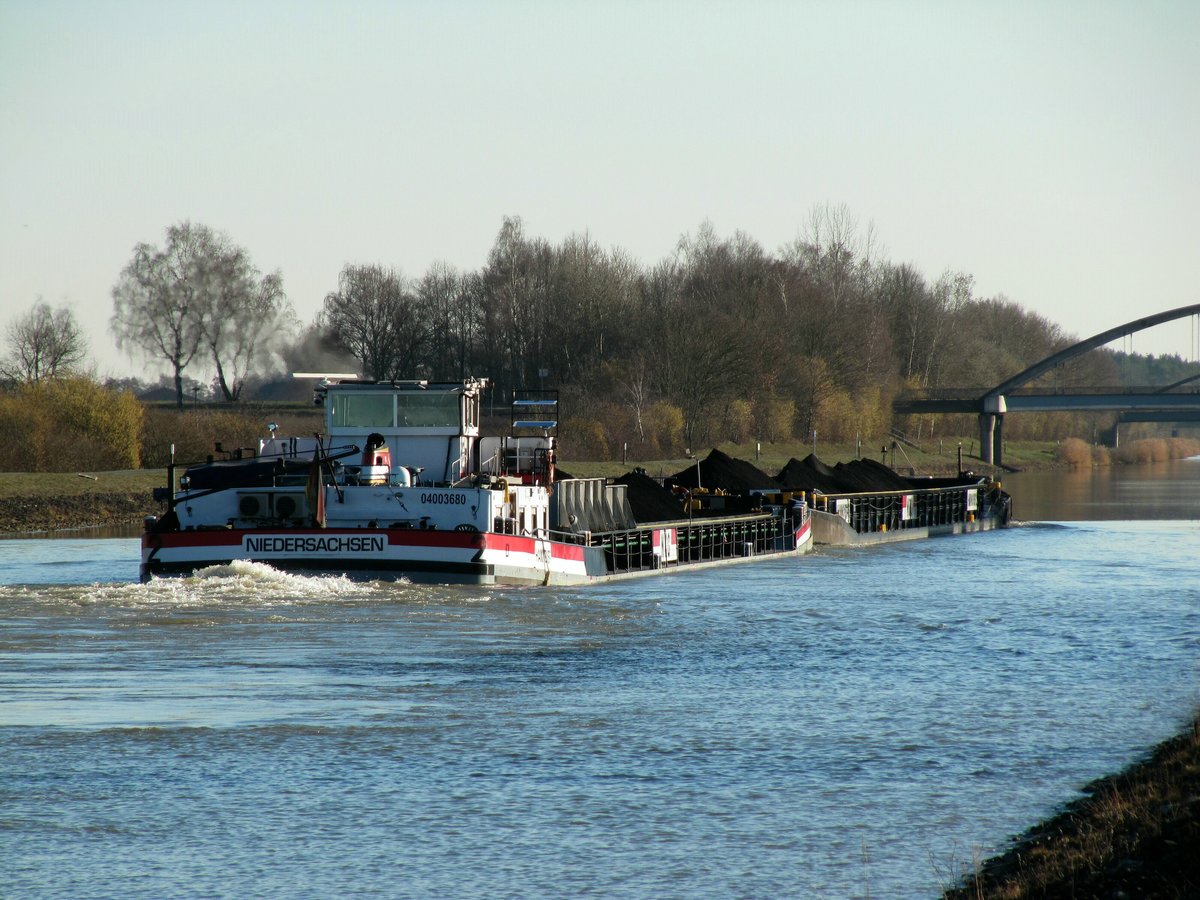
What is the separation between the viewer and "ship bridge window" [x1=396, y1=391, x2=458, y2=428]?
32.8 meters

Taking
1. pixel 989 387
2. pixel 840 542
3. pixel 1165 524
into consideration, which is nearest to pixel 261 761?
pixel 840 542

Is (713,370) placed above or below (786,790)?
above

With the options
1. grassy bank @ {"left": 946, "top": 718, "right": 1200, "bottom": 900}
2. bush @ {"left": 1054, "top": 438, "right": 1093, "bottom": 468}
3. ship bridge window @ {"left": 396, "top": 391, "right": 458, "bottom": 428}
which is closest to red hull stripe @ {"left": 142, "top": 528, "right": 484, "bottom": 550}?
ship bridge window @ {"left": 396, "top": 391, "right": 458, "bottom": 428}

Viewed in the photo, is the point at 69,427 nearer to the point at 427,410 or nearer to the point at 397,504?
the point at 427,410

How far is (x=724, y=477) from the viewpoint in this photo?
5316 cm

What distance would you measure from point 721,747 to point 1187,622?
16.5 m

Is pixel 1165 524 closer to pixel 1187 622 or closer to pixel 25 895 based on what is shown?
pixel 1187 622

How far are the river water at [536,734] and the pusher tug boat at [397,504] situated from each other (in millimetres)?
722

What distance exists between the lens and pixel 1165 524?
205 ft

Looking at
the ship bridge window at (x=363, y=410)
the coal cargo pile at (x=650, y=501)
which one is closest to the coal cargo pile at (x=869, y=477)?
the coal cargo pile at (x=650, y=501)

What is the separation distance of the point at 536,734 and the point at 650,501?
27.6m

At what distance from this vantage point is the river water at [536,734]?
11148 mm

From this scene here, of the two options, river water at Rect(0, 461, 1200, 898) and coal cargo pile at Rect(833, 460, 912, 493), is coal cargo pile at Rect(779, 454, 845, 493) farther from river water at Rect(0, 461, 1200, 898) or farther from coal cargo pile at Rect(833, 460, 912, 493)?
river water at Rect(0, 461, 1200, 898)

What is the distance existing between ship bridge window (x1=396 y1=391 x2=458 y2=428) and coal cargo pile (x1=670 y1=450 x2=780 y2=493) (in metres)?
19.8
